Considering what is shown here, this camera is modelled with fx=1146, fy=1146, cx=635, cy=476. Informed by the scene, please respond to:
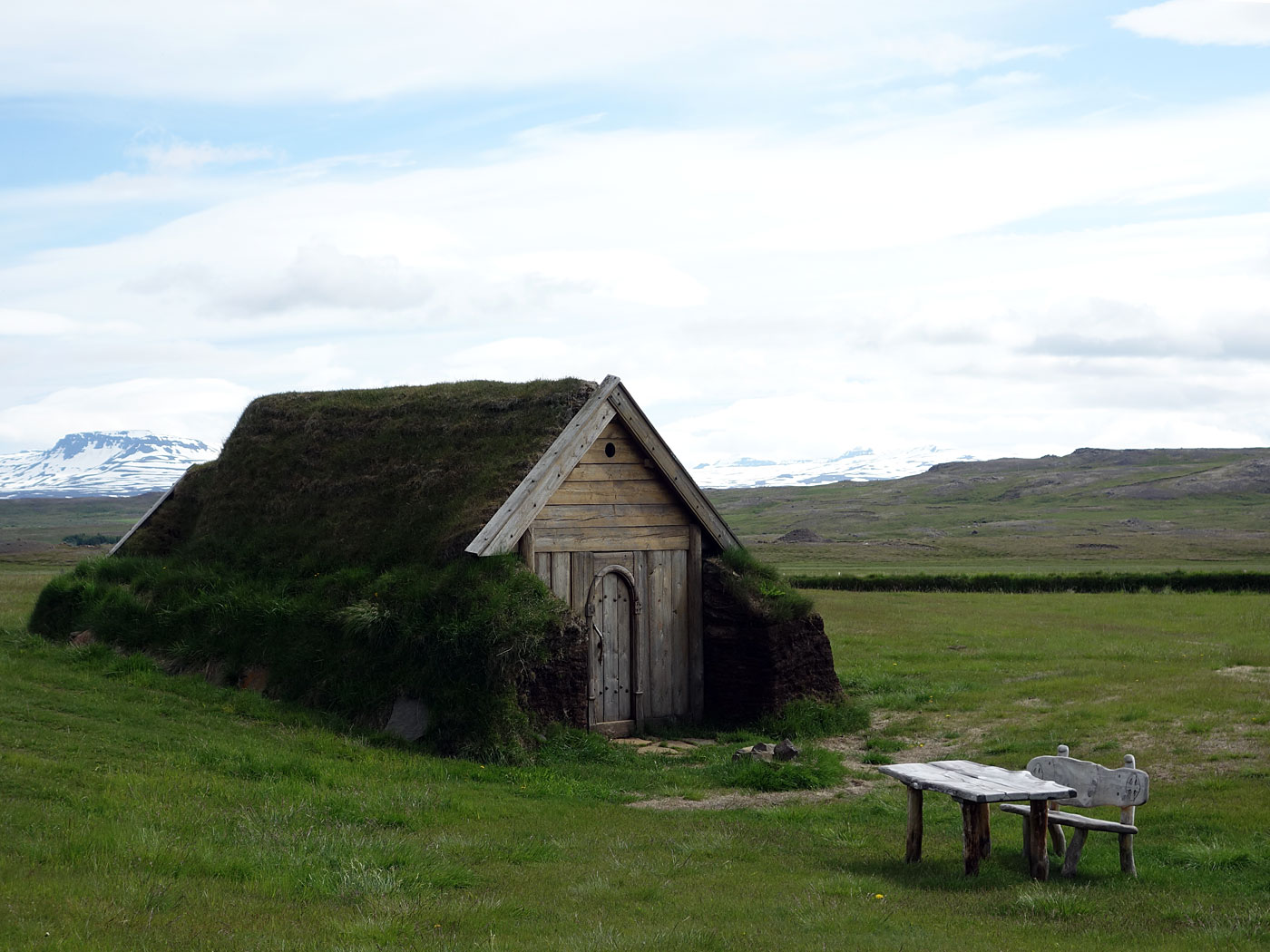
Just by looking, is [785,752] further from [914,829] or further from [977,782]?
[977,782]

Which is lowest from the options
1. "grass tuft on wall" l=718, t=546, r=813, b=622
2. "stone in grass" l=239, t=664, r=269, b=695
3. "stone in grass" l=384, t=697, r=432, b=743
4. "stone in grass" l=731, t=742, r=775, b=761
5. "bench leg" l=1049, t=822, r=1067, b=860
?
"stone in grass" l=731, t=742, r=775, b=761

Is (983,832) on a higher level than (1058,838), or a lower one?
higher

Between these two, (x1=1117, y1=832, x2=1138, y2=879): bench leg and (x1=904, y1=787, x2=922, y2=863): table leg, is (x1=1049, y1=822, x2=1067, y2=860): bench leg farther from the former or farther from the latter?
(x1=904, y1=787, x2=922, y2=863): table leg

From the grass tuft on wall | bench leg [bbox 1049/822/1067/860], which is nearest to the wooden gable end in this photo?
the grass tuft on wall

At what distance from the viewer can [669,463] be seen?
19000 mm

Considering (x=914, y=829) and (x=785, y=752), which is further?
(x=785, y=752)

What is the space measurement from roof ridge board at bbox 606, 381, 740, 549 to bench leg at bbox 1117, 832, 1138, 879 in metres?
9.66

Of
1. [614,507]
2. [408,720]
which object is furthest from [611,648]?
[408,720]

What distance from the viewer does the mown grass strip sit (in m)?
42.6

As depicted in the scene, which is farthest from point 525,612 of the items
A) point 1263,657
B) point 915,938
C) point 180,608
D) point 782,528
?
point 782,528

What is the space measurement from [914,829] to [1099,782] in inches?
66.2

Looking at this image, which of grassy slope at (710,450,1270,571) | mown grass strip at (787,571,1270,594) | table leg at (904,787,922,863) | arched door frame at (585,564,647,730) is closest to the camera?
table leg at (904,787,922,863)

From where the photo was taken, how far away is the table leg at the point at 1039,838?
32.2 feet

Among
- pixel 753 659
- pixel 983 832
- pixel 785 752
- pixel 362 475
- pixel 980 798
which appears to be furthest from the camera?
pixel 362 475
